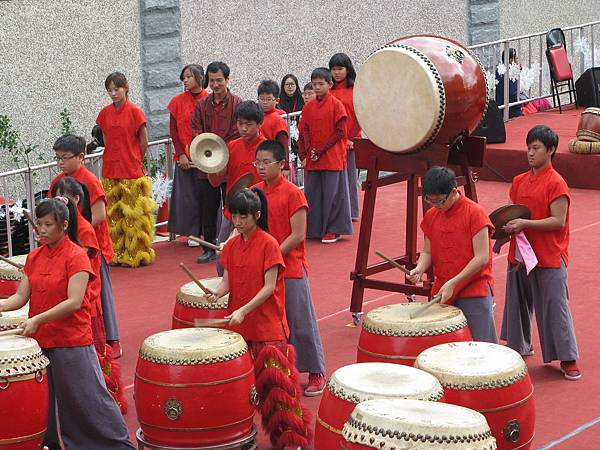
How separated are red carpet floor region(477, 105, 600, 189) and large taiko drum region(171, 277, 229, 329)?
6.83 m

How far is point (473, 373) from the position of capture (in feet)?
18.5

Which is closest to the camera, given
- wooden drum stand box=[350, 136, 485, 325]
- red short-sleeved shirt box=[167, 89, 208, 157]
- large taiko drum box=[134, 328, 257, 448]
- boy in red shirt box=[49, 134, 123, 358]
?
large taiko drum box=[134, 328, 257, 448]

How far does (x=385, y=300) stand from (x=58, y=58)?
437 cm

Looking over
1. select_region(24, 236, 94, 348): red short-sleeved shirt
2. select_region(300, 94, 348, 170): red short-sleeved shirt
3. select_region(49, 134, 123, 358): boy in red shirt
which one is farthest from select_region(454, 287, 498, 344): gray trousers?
select_region(300, 94, 348, 170): red short-sleeved shirt

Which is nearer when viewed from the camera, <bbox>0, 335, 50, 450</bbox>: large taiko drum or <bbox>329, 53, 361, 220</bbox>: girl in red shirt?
<bbox>0, 335, 50, 450</bbox>: large taiko drum

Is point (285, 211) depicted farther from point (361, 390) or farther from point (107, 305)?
point (361, 390)

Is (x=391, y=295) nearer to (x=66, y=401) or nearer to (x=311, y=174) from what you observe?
(x=311, y=174)

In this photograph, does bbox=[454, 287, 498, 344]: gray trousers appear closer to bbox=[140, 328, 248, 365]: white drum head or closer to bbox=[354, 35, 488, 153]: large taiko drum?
bbox=[140, 328, 248, 365]: white drum head

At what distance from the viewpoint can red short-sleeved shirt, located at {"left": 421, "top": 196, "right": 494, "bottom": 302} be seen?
Answer: 6.69m

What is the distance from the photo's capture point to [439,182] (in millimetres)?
6582

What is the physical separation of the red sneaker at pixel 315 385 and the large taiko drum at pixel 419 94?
1.64 meters

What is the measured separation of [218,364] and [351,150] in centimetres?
613

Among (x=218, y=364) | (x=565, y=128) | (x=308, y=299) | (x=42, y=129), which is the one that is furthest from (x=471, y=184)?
(x=565, y=128)

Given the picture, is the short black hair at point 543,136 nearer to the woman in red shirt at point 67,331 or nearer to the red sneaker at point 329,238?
the woman in red shirt at point 67,331
